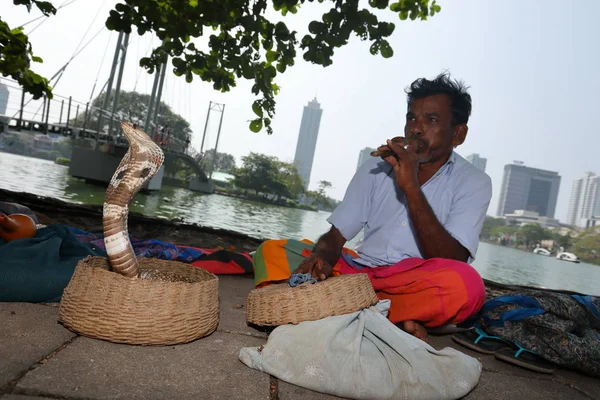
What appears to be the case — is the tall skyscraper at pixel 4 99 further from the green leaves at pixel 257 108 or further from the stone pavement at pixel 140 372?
the stone pavement at pixel 140 372

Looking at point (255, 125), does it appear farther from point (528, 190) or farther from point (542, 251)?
point (528, 190)

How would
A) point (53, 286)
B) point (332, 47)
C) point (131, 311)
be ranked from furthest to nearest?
1. point (332, 47)
2. point (53, 286)
3. point (131, 311)

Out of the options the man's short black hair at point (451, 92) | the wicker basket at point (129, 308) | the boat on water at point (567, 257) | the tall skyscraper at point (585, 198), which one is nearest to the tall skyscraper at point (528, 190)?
the tall skyscraper at point (585, 198)

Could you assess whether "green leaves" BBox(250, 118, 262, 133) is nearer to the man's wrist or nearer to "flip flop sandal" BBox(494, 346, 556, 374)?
the man's wrist

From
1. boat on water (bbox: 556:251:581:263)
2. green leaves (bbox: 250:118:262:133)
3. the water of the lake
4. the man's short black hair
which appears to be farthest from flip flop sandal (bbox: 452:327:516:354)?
boat on water (bbox: 556:251:581:263)

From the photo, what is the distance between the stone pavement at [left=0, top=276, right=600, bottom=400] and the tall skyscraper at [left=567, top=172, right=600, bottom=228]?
17165cm

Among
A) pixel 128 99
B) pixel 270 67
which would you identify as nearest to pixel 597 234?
pixel 128 99

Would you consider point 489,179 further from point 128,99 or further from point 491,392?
point 128,99

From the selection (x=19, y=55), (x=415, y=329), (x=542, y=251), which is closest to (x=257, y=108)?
(x=19, y=55)

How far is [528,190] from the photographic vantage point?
142 metres

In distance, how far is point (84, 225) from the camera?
492 cm

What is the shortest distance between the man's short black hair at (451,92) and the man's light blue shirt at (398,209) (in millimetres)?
258

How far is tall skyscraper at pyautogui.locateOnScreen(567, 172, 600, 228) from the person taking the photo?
151 meters

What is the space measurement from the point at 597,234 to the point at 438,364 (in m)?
112
